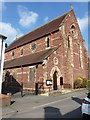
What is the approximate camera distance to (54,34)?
20.5m

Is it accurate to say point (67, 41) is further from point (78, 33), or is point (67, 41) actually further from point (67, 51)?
point (78, 33)

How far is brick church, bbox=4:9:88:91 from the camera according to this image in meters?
16.8

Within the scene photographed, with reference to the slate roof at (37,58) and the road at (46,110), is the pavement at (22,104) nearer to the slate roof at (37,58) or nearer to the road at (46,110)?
the road at (46,110)

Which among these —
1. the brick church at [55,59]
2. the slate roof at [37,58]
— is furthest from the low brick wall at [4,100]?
the slate roof at [37,58]

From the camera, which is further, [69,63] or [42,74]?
[69,63]

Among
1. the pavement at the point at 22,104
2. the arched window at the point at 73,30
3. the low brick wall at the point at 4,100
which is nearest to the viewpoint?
the pavement at the point at 22,104

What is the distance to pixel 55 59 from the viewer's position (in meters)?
17.8

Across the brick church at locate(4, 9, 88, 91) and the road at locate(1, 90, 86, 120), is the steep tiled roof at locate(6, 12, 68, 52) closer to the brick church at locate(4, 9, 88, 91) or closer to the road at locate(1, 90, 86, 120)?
the brick church at locate(4, 9, 88, 91)

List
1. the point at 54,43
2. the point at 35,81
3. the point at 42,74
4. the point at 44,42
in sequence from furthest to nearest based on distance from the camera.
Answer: the point at 44,42 → the point at 54,43 → the point at 35,81 → the point at 42,74

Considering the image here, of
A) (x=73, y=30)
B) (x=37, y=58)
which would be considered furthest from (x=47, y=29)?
(x=37, y=58)

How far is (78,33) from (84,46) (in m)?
3.22

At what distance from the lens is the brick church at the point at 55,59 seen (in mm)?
16828

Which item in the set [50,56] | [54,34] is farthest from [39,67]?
[54,34]

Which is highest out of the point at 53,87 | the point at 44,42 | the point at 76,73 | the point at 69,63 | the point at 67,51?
the point at 44,42
